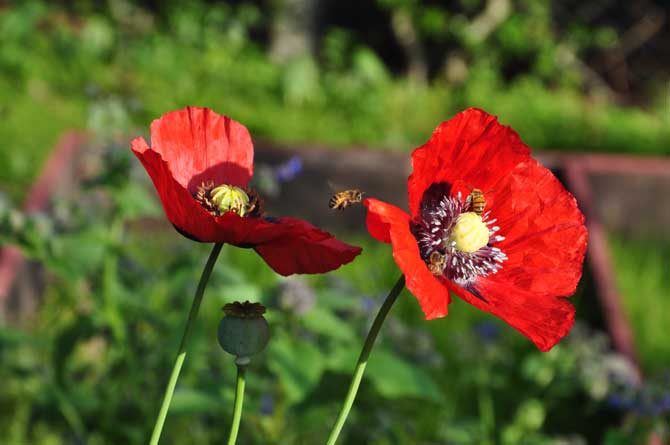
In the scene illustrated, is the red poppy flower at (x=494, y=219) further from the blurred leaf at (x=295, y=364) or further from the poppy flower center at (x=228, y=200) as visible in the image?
the blurred leaf at (x=295, y=364)

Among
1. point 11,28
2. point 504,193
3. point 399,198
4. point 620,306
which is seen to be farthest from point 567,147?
point 504,193

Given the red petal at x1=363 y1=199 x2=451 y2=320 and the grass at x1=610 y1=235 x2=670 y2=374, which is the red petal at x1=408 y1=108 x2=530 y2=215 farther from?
the grass at x1=610 y1=235 x2=670 y2=374

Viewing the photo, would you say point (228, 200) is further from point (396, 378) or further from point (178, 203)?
point (396, 378)

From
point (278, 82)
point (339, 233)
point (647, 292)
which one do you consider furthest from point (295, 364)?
point (278, 82)

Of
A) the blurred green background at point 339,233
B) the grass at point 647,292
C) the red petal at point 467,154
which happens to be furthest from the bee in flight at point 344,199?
the grass at point 647,292

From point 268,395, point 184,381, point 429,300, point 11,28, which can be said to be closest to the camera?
point 429,300

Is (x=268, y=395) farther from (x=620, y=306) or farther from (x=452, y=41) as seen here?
(x=452, y=41)

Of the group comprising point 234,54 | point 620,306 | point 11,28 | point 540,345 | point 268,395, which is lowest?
point 540,345

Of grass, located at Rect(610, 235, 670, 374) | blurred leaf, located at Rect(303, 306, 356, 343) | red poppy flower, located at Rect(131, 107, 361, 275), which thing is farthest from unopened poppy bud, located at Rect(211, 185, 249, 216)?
Answer: grass, located at Rect(610, 235, 670, 374)
